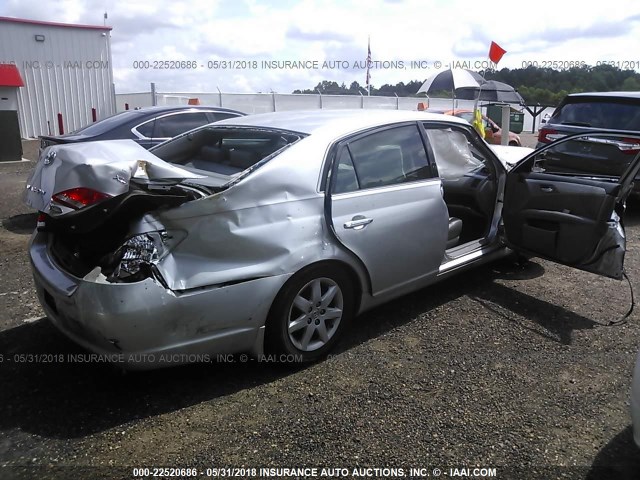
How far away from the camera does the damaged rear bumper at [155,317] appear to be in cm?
254

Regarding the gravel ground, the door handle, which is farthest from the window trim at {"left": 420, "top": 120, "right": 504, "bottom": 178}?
the gravel ground

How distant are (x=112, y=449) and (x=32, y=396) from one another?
737mm

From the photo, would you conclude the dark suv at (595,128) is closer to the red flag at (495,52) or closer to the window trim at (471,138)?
the window trim at (471,138)

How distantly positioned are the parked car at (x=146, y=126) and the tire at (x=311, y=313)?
4.73 m

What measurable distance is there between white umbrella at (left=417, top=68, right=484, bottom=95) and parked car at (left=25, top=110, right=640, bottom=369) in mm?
11271

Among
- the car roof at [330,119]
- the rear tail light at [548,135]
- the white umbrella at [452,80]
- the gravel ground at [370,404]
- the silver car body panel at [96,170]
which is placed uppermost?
the white umbrella at [452,80]

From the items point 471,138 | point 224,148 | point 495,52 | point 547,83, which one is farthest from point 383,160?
point 547,83

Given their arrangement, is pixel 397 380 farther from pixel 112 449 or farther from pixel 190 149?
pixel 190 149

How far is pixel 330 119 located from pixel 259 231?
114cm

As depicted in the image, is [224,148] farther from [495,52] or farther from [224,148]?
[495,52]

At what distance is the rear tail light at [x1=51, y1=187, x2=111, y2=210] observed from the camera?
280 centimetres

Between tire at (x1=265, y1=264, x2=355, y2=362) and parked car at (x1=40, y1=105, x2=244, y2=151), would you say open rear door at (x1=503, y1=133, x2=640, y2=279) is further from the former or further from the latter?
parked car at (x1=40, y1=105, x2=244, y2=151)

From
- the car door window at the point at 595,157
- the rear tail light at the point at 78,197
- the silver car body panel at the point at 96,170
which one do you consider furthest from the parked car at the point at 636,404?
the car door window at the point at 595,157

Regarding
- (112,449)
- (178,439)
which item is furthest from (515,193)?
(112,449)
